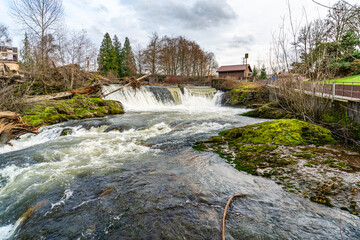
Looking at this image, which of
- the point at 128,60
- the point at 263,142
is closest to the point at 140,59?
the point at 128,60

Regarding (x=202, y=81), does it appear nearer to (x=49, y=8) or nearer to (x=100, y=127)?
(x=49, y=8)

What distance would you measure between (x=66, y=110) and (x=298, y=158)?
13.1 metres

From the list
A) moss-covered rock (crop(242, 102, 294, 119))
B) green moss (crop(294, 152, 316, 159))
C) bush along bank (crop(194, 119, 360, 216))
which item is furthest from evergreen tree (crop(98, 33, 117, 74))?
green moss (crop(294, 152, 316, 159))

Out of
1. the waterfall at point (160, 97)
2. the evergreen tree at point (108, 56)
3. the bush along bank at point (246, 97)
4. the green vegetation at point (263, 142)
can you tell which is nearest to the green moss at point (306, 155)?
the green vegetation at point (263, 142)

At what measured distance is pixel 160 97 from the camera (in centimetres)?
2389

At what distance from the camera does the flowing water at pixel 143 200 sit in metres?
2.93

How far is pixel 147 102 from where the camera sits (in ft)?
72.4

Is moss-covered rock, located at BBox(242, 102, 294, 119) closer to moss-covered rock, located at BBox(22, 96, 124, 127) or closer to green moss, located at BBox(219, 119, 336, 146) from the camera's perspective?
green moss, located at BBox(219, 119, 336, 146)

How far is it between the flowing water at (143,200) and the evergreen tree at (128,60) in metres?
39.9

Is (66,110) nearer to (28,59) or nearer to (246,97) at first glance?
(28,59)

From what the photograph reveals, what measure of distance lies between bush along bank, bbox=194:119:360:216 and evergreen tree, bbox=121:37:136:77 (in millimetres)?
40704

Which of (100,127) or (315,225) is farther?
(100,127)

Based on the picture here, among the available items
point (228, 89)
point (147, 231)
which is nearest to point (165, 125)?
point (147, 231)

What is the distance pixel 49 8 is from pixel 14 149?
1665cm
